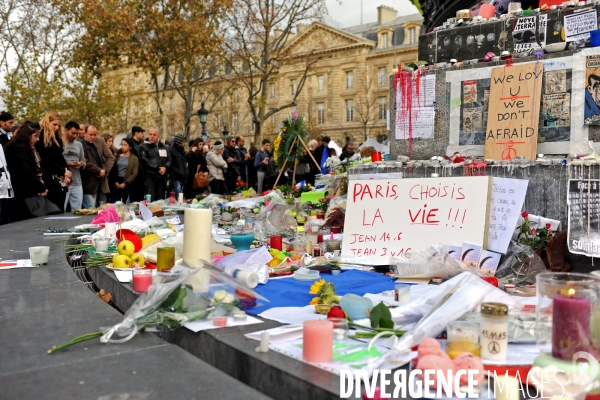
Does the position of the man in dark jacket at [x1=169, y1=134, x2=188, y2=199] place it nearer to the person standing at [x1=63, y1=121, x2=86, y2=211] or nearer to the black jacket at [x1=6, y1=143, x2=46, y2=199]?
the person standing at [x1=63, y1=121, x2=86, y2=211]

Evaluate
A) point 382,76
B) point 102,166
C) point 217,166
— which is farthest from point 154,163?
point 382,76

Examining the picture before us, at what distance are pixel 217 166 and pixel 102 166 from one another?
3.22 metres

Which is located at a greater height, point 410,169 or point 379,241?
point 410,169

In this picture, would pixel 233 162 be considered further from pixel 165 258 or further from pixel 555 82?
pixel 165 258

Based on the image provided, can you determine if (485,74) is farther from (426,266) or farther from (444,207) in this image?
(426,266)

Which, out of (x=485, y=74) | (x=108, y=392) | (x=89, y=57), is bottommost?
(x=108, y=392)

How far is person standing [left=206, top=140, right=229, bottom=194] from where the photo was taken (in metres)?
13.9

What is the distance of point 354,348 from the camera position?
2875mm

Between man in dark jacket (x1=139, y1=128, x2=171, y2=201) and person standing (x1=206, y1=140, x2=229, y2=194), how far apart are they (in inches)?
68.9

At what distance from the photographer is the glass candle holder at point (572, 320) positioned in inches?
95.9

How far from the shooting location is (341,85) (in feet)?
171

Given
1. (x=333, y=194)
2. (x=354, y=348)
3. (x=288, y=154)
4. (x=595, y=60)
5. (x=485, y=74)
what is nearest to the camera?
(x=354, y=348)

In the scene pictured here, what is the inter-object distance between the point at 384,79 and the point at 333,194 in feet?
140

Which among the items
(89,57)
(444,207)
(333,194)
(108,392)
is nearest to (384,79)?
(89,57)
